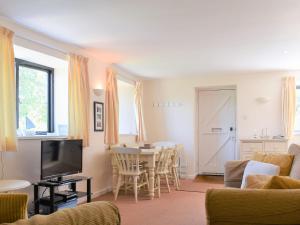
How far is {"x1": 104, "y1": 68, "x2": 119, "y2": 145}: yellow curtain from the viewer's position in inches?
219

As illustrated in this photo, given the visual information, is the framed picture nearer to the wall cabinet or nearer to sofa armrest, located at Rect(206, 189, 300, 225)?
the wall cabinet

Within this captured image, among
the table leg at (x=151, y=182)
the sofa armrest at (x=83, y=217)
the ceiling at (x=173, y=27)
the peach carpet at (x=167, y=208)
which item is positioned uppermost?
the ceiling at (x=173, y=27)

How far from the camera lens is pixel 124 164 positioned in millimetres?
5109

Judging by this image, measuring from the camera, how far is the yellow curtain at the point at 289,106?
6371 mm

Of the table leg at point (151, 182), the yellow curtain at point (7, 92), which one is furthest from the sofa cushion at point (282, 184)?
the table leg at point (151, 182)

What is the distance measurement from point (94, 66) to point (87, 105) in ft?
2.73

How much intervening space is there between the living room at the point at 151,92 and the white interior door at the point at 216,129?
25 millimetres

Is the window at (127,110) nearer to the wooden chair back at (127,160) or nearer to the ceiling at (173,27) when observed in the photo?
the ceiling at (173,27)

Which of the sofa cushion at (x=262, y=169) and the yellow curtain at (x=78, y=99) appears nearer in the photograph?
the sofa cushion at (x=262, y=169)

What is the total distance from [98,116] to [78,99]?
0.82 meters

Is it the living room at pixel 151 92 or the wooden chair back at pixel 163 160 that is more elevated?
the living room at pixel 151 92

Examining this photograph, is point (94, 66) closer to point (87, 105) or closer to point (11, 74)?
point (87, 105)

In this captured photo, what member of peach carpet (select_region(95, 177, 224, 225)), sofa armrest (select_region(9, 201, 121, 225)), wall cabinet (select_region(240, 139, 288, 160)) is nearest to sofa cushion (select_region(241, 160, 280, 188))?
peach carpet (select_region(95, 177, 224, 225))

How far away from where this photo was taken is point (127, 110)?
7219 millimetres
